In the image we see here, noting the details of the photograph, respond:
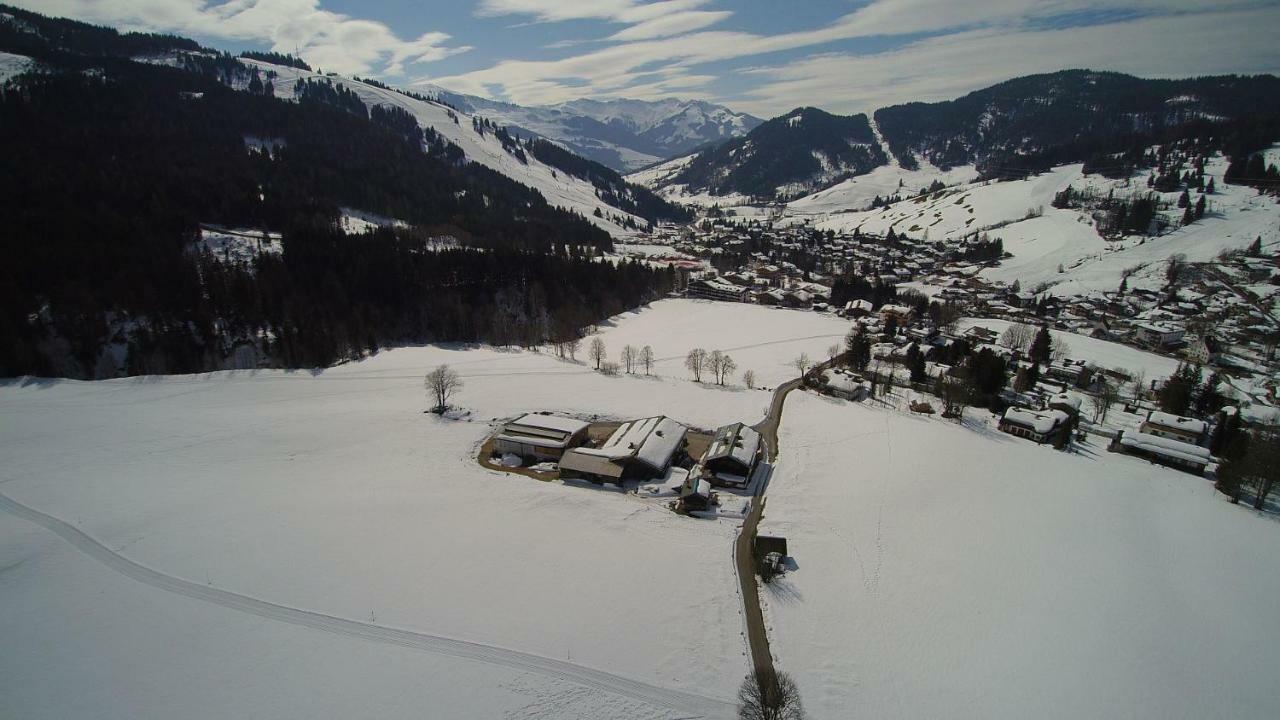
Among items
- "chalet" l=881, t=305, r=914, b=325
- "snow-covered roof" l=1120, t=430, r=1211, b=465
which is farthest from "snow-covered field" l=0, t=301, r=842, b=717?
"chalet" l=881, t=305, r=914, b=325

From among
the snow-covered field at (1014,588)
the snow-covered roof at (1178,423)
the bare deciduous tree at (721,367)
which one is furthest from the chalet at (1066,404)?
the bare deciduous tree at (721,367)

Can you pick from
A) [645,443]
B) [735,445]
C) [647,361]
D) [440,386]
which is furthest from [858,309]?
[440,386]

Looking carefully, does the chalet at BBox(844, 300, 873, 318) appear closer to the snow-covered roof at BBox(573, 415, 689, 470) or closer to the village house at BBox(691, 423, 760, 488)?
the snow-covered roof at BBox(573, 415, 689, 470)

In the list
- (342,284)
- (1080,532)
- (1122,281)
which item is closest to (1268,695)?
(1080,532)

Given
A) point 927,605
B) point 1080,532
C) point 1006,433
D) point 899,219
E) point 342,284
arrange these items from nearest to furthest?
point 927,605 → point 1080,532 → point 1006,433 → point 342,284 → point 899,219

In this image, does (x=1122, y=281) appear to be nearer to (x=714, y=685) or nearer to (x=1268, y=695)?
(x=1268, y=695)
